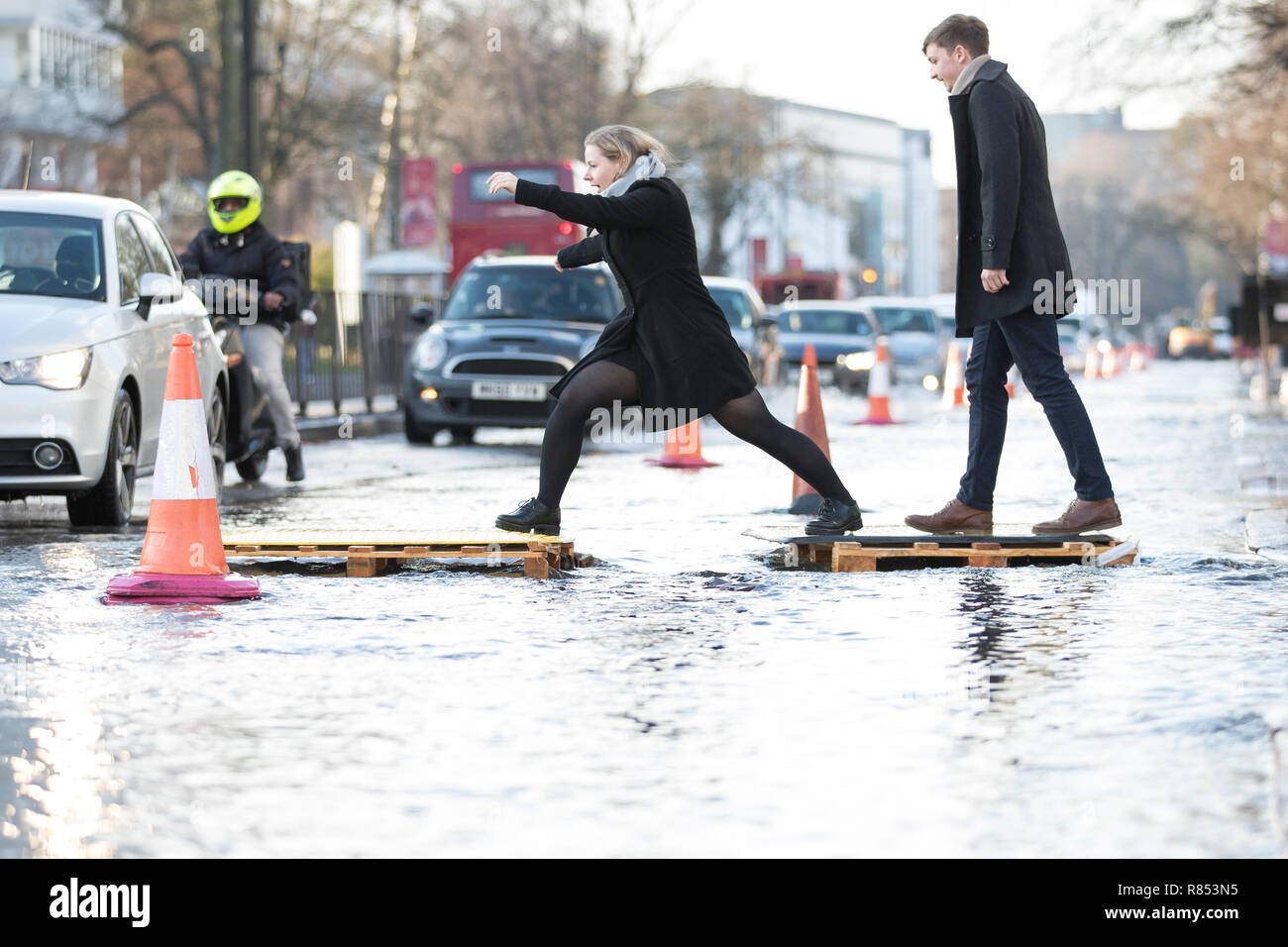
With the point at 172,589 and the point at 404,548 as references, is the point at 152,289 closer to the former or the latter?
the point at 404,548

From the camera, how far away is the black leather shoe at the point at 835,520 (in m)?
9.09

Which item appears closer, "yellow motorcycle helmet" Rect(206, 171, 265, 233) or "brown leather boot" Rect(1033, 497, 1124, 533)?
"brown leather boot" Rect(1033, 497, 1124, 533)

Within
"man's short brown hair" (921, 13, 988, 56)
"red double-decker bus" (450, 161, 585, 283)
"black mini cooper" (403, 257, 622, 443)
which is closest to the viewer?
"man's short brown hair" (921, 13, 988, 56)

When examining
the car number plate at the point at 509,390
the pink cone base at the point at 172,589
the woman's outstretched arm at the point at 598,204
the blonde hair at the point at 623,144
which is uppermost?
the blonde hair at the point at 623,144

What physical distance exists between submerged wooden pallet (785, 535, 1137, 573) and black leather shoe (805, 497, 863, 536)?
0.25 feet

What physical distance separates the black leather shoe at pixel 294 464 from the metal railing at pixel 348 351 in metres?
8.49

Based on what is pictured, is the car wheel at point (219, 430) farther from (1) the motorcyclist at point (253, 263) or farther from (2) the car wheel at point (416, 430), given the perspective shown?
(2) the car wheel at point (416, 430)

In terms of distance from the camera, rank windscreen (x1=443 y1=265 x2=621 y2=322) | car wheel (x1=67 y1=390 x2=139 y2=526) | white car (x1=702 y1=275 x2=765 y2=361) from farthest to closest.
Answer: white car (x1=702 y1=275 x2=765 y2=361)
windscreen (x1=443 y1=265 x2=621 y2=322)
car wheel (x1=67 y1=390 x2=139 y2=526)

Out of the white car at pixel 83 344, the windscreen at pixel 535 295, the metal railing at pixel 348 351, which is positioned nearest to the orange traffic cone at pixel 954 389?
the metal railing at pixel 348 351

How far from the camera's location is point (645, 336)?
8.83 metres

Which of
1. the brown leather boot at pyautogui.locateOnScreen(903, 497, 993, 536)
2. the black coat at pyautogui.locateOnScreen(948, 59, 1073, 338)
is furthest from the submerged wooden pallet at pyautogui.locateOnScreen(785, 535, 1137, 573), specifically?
the black coat at pyautogui.locateOnScreen(948, 59, 1073, 338)

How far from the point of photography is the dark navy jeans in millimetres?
9062

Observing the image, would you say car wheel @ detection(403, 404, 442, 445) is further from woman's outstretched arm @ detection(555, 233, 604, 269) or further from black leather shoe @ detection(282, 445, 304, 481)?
woman's outstretched arm @ detection(555, 233, 604, 269)

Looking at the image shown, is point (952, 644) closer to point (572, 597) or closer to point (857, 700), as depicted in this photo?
point (857, 700)
